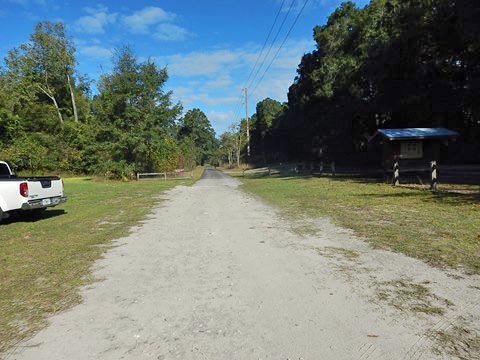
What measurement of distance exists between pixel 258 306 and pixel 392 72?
2337cm

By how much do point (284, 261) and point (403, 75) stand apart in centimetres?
2227

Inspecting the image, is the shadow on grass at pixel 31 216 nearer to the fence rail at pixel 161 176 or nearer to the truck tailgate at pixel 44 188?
the truck tailgate at pixel 44 188

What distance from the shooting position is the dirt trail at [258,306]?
299cm

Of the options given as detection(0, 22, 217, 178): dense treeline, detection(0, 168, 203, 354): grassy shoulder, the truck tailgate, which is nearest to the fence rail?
detection(0, 22, 217, 178): dense treeline

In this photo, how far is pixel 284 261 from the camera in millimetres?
5414

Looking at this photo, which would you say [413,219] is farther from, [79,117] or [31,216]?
[79,117]

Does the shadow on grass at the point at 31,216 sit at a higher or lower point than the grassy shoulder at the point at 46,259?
higher

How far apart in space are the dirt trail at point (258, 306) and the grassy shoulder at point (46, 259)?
0.26m

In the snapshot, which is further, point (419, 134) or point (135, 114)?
point (135, 114)

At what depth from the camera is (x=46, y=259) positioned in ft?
19.4

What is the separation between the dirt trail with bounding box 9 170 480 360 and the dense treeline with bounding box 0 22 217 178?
24.2 m

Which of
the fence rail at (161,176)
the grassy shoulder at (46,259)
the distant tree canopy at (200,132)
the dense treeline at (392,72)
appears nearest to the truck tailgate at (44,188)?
the grassy shoulder at (46,259)

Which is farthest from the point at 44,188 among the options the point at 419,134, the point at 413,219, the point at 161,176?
the point at 161,176

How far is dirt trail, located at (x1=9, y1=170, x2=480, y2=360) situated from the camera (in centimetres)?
299
